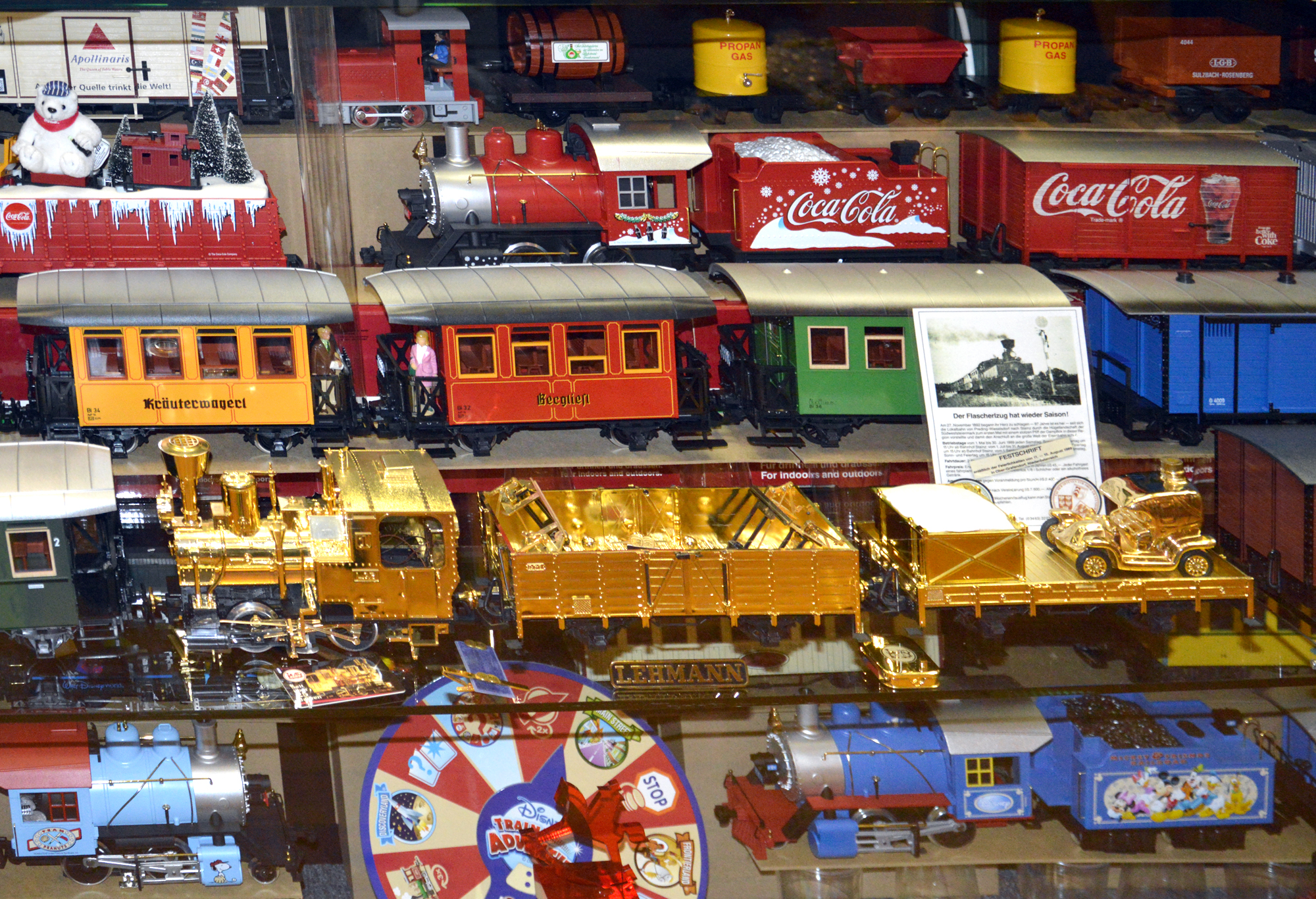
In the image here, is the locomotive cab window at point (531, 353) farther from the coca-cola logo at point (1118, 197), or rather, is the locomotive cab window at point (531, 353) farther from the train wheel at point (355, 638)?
the coca-cola logo at point (1118, 197)

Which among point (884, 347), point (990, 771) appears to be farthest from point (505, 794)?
point (884, 347)

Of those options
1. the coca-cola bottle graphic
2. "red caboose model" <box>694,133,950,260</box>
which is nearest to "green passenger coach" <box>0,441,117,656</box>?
"red caboose model" <box>694,133,950,260</box>

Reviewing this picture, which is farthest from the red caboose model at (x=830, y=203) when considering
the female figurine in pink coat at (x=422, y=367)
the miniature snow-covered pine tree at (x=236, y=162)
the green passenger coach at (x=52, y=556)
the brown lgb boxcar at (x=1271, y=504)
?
the green passenger coach at (x=52, y=556)

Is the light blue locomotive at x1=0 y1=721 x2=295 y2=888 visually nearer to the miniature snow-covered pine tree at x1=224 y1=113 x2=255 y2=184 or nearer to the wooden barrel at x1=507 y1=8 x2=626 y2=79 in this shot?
the miniature snow-covered pine tree at x1=224 y1=113 x2=255 y2=184

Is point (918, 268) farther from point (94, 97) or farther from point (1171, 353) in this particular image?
point (94, 97)

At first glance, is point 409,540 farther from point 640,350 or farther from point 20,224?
point 20,224

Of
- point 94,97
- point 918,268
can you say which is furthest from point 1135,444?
point 94,97

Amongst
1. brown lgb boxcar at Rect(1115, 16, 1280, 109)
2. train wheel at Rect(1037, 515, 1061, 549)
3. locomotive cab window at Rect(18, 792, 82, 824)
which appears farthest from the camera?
brown lgb boxcar at Rect(1115, 16, 1280, 109)

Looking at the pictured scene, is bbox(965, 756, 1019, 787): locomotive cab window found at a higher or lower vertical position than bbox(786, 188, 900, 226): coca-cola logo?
lower
